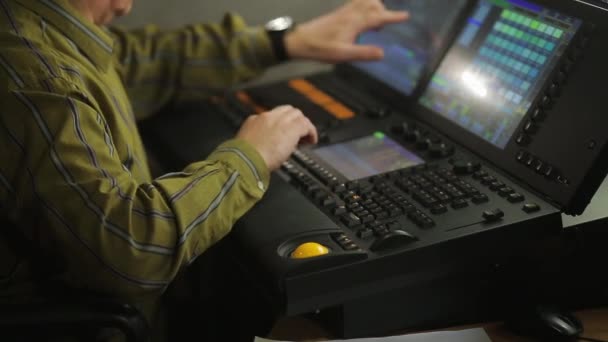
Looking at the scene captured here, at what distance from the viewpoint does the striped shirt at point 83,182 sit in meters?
0.93

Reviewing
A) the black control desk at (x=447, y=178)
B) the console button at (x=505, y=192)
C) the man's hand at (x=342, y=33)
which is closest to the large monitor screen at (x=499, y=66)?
the black control desk at (x=447, y=178)

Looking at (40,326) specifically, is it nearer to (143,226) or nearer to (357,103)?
(143,226)

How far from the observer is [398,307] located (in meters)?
Answer: 1.02

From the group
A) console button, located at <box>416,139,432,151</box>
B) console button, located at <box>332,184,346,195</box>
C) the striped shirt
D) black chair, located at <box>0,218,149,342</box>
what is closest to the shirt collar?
the striped shirt

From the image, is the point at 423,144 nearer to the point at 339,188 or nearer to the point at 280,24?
the point at 339,188

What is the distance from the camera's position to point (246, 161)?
109cm

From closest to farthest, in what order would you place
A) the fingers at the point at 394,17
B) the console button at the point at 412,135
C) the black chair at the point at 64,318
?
1. the black chair at the point at 64,318
2. the console button at the point at 412,135
3. the fingers at the point at 394,17

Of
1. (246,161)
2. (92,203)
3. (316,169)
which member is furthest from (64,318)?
(316,169)

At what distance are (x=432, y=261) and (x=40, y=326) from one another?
48cm

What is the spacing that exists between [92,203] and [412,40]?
0.74m

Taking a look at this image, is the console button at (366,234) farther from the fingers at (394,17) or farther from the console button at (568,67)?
the fingers at (394,17)

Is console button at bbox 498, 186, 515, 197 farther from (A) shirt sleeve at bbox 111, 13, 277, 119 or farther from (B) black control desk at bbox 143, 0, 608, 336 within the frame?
(A) shirt sleeve at bbox 111, 13, 277, 119

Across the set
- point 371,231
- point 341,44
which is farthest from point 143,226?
point 341,44

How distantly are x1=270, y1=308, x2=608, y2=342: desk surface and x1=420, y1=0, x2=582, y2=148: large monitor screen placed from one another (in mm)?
270
